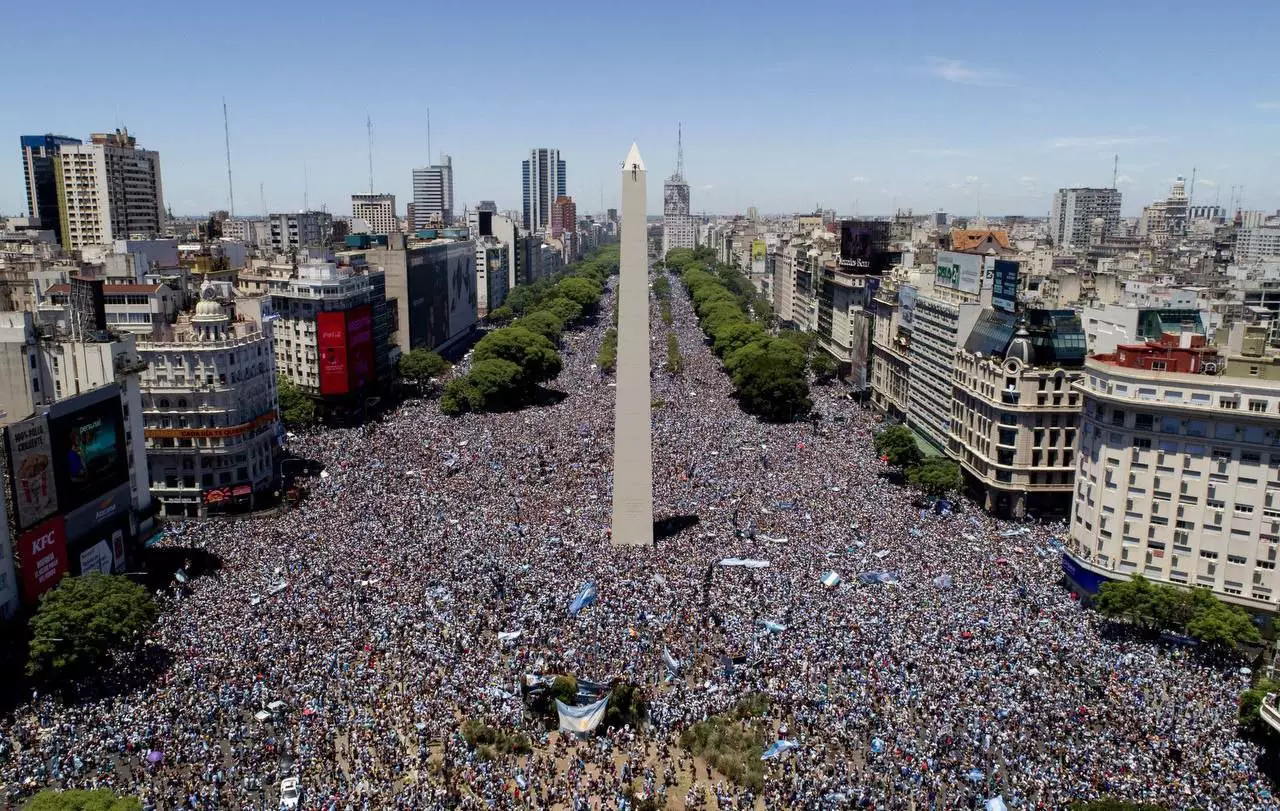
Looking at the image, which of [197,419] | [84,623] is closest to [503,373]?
[197,419]

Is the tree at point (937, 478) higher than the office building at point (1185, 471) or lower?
lower

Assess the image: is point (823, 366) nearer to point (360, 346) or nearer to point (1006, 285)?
point (1006, 285)

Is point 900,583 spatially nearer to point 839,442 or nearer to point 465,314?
point 839,442

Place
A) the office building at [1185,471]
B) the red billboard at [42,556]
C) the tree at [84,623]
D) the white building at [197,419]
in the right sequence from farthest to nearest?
the white building at [197,419] → the office building at [1185,471] → the red billboard at [42,556] → the tree at [84,623]

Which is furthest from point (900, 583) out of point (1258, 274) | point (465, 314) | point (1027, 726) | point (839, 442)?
point (465, 314)

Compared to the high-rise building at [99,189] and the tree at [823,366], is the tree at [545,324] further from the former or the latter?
the high-rise building at [99,189]

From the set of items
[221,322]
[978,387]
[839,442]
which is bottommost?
[839,442]

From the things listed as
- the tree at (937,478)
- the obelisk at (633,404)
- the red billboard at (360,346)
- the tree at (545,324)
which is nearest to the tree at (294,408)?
the red billboard at (360,346)

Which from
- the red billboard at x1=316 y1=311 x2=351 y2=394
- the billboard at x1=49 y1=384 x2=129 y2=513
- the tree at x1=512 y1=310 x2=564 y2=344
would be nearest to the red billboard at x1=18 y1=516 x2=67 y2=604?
the billboard at x1=49 y1=384 x2=129 y2=513
